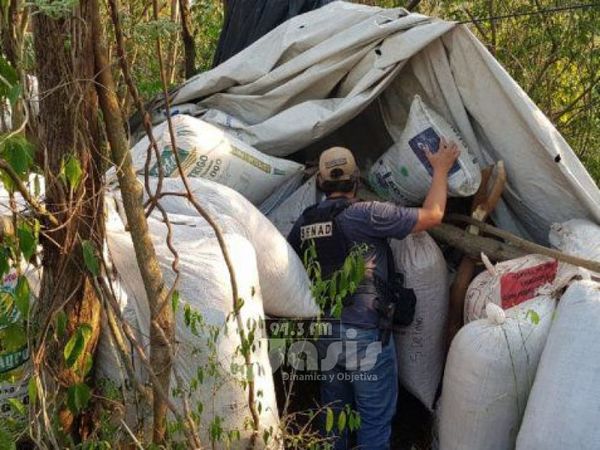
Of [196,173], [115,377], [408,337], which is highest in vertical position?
[196,173]

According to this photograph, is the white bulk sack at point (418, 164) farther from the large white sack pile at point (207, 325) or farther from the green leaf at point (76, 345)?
the green leaf at point (76, 345)

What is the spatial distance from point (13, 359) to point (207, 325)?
0.54 meters

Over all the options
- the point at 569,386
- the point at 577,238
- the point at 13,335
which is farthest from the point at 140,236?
the point at 577,238

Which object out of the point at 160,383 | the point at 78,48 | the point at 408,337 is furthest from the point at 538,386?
the point at 78,48

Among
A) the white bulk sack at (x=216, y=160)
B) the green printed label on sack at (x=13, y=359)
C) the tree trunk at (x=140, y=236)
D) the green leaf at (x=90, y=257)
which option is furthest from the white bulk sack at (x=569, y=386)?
the green printed label on sack at (x=13, y=359)

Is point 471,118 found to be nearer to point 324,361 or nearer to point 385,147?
point 385,147

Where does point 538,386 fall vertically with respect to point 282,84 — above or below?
below

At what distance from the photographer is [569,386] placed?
2330mm

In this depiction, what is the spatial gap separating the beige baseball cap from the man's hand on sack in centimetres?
28

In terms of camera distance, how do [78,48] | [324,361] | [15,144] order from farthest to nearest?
[324,361]
[78,48]
[15,144]

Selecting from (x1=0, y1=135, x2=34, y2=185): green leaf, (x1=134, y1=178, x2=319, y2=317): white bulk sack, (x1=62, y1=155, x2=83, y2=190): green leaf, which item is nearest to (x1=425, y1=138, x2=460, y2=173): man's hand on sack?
(x1=134, y1=178, x2=319, y2=317): white bulk sack

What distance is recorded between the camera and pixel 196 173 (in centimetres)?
302

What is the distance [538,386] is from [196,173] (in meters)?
1.40

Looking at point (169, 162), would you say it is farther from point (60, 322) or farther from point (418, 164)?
point (60, 322)
